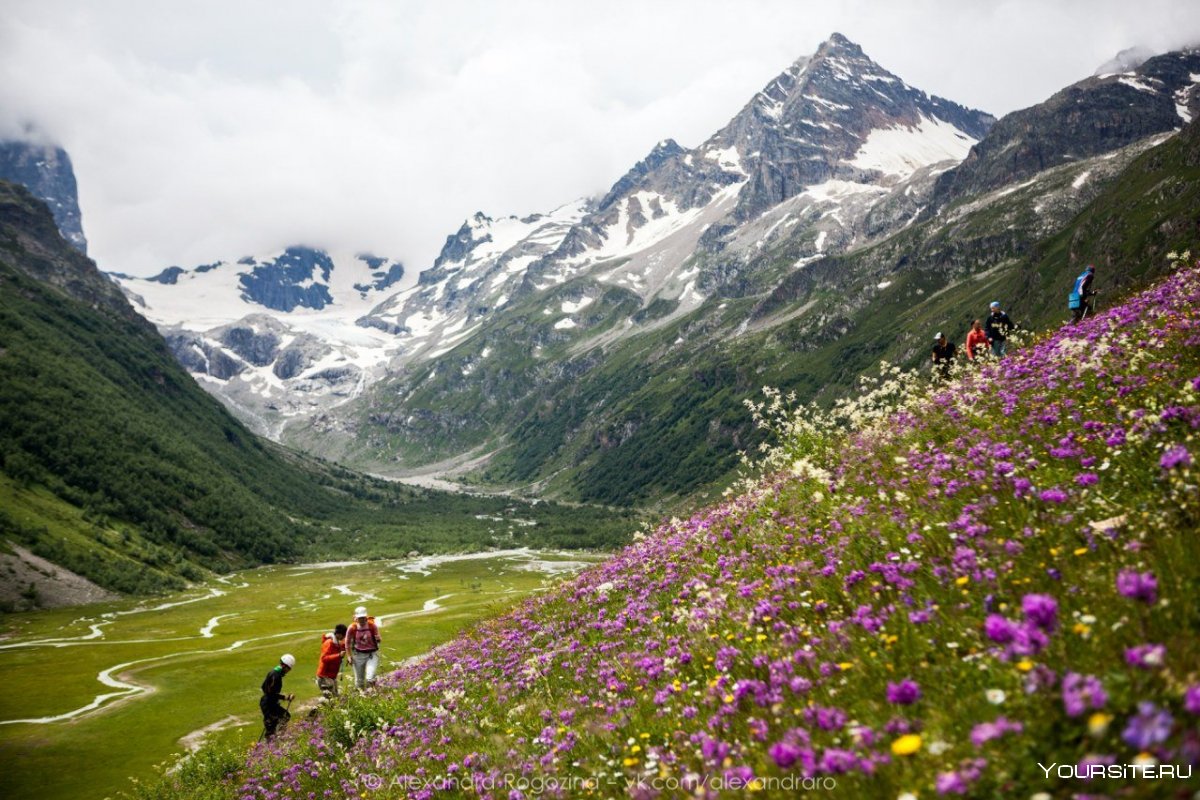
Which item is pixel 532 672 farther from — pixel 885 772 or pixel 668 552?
pixel 885 772

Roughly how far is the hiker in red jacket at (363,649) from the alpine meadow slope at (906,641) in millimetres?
7451

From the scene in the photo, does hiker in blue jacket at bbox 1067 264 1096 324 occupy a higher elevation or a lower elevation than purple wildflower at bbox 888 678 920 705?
higher

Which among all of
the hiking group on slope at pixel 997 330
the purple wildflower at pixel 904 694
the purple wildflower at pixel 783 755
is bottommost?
the purple wildflower at pixel 783 755

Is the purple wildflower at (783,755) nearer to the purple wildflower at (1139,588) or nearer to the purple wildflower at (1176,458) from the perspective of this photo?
the purple wildflower at (1139,588)

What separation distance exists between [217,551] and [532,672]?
18499cm

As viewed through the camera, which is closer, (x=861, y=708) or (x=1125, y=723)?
(x=1125, y=723)

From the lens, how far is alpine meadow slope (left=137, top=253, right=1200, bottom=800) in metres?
3.67

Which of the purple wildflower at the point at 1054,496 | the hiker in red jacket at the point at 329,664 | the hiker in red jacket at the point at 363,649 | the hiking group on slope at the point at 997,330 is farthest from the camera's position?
the hiker in red jacket at the point at 329,664

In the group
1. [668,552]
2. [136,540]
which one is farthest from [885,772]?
[136,540]

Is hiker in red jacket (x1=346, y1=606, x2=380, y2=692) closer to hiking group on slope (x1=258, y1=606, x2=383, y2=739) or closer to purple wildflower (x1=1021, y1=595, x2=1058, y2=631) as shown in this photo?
hiking group on slope (x1=258, y1=606, x2=383, y2=739)

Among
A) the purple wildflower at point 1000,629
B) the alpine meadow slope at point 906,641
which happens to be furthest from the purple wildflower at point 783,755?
the purple wildflower at point 1000,629

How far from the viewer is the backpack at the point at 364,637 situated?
72.8ft

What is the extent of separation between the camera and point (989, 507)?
23.2ft

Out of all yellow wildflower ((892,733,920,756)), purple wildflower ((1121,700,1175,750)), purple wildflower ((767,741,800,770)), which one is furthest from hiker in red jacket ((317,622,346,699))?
purple wildflower ((1121,700,1175,750))
